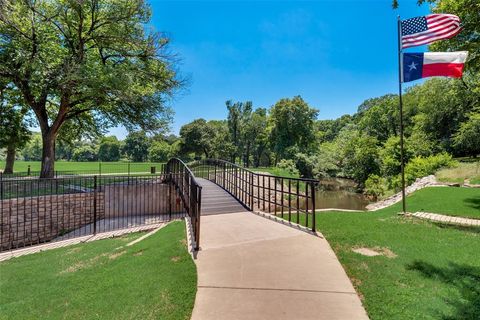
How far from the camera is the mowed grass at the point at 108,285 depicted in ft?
8.88

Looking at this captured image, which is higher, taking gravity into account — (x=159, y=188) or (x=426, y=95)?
(x=426, y=95)

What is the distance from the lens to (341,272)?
3.34m

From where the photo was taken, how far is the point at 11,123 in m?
15.1

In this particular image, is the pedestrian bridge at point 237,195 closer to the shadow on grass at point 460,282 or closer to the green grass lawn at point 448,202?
the shadow on grass at point 460,282

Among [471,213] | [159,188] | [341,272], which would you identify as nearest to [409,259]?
[341,272]

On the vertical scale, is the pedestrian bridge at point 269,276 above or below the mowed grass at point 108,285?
above

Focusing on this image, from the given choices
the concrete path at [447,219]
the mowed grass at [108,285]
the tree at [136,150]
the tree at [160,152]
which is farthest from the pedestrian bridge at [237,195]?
the tree at [136,150]

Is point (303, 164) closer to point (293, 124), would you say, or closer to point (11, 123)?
point (293, 124)

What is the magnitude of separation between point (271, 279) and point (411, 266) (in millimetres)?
2129

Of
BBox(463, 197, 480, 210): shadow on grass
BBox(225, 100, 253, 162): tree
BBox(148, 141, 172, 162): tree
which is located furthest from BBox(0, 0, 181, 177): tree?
BBox(148, 141, 172, 162): tree

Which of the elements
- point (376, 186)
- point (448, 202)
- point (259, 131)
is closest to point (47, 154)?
point (448, 202)

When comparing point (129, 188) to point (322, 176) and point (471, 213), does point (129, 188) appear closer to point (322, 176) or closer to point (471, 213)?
point (471, 213)

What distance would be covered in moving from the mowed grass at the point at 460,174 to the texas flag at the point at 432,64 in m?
8.10

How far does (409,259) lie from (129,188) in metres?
12.0
